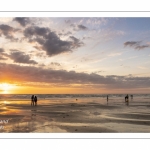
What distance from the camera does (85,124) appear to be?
21.0 metres

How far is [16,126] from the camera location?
20094mm
